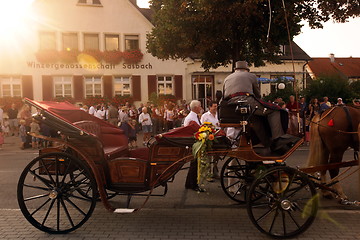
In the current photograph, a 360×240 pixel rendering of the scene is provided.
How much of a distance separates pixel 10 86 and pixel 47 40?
12.9ft

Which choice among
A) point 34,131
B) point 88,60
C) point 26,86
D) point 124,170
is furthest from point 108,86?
point 124,170

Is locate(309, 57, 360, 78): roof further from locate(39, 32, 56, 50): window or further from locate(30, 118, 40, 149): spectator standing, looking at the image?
locate(30, 118, 40, 149): spectator standing

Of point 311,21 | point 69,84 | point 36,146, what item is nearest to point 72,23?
point 69,84

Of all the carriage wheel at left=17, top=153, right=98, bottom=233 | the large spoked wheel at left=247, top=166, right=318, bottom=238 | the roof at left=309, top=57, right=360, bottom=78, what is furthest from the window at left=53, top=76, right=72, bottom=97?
the roof at left=309, top=57, right=360, bottom=78

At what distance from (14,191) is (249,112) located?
4.80 metres

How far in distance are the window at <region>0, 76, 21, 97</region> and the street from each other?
59.2ft

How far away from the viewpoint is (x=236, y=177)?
5141mm

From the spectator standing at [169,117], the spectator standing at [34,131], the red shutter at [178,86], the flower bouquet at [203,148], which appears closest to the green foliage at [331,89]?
the spectator standing at [169,117]

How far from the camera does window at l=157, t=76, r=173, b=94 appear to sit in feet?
78.6

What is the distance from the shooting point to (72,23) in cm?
2278

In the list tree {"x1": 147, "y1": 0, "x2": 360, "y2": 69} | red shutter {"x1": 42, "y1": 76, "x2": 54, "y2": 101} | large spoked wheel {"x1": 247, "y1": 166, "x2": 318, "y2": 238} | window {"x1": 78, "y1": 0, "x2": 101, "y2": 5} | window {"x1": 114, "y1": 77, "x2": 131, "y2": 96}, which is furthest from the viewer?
window {"x1": 114, "y1": 77, "x2": 131, "y2": 96}

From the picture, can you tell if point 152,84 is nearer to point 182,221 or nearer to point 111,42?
point 111,42

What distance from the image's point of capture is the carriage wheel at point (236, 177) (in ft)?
17.0

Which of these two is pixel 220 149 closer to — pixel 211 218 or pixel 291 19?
pixel 211 218
